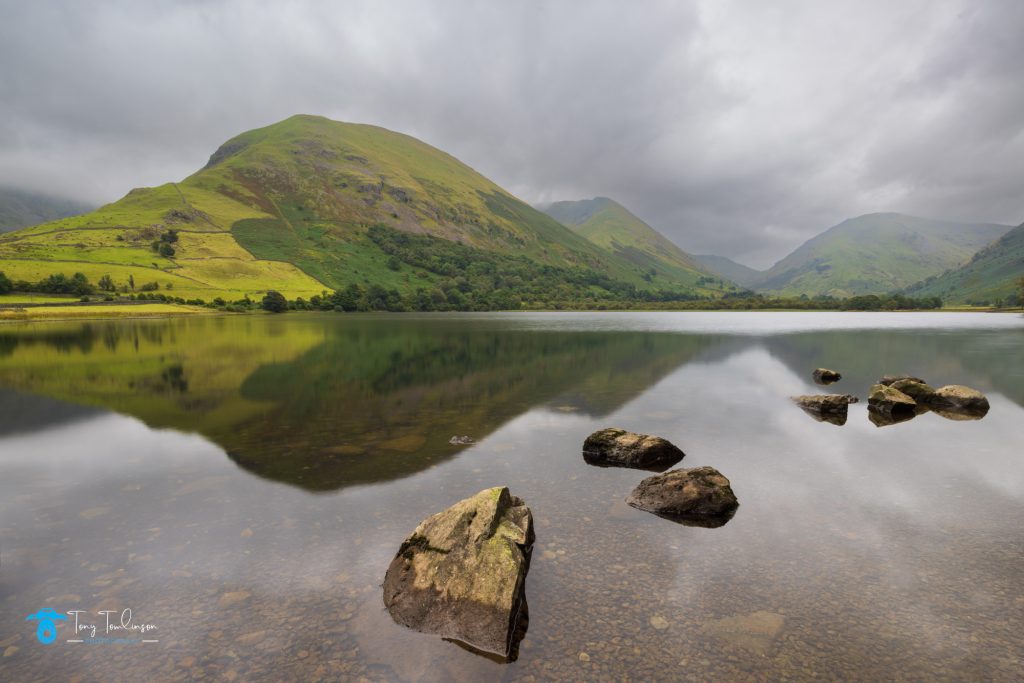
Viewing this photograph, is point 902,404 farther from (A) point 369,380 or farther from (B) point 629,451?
(A) point 369,380

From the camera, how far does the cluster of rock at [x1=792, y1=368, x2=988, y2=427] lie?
31219 millimetres

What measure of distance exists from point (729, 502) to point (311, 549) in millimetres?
14124

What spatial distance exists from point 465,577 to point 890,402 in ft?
115

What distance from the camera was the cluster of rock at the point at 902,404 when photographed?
1229 inches

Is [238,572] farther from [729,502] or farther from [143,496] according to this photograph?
[729,502]

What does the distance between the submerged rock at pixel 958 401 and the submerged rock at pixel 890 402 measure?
6.42 ft

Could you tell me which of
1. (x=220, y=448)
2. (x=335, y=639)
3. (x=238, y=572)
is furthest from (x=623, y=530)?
(x=220, y=448)

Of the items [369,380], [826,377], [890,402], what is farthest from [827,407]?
[369,380]

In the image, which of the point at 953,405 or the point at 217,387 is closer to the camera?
the point at 953,405

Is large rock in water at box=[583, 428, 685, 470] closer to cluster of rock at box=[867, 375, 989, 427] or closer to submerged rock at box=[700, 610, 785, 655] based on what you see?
submerged rock at box=[700, 610, 785, 655]

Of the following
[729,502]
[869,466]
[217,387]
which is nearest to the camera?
[729,502]

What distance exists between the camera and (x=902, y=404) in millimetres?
32375

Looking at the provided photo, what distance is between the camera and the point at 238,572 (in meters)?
12.6

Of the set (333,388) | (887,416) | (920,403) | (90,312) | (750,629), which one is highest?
(90,312)
